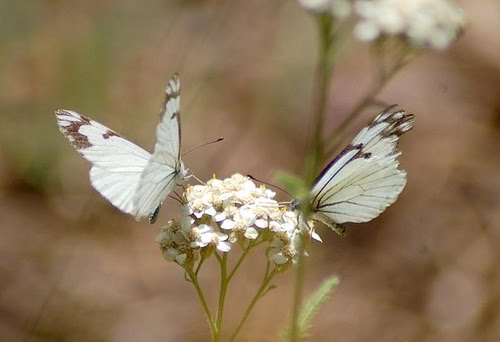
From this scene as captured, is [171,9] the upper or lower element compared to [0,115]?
upper

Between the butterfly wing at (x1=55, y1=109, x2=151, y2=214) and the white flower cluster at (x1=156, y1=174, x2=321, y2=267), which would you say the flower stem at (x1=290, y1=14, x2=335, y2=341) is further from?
the butterfly wing at (x1=55, y1=109, x2=151, y2=214)

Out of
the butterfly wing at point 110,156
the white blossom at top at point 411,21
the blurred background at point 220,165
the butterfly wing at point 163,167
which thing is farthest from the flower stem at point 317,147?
the blurred background at point 220,165

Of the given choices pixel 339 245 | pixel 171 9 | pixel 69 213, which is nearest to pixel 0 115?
pixel 69 213

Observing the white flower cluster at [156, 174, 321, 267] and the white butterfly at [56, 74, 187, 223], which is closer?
the white flower cluster at [156, 174, 321, 267]

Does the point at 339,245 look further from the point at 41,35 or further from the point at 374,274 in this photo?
the point at 41,35

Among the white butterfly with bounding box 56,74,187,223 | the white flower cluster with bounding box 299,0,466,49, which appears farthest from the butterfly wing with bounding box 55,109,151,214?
the white flower cluster with bounding box 299,0,466,49

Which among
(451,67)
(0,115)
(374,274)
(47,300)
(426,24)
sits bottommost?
(47,300)

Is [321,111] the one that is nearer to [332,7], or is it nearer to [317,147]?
[317,147]
